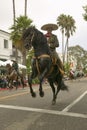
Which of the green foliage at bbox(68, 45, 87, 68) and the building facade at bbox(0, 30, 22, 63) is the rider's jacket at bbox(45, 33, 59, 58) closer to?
the building facade at bbox(0, 30, 22, 63)

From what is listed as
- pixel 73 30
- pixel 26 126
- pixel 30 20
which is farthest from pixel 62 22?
pixel 26 126

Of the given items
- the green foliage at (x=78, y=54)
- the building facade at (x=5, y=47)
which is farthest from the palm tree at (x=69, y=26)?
the green foliage at (x=78, y=54)

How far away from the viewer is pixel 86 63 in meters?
149

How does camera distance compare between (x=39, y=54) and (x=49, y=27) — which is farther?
(x=49, y=27)

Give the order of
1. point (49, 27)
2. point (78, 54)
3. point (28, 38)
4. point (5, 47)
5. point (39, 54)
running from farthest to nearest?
point (78, 54), point (5, 47), point (49, 27), point (39, 54), point (28, 38)

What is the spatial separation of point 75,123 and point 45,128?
3.06ft

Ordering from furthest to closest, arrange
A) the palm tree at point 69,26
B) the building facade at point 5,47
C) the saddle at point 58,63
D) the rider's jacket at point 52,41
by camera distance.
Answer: the palm tree at point 69,26
the building facade at point 5,47
the rider's jacket at point 52,41
the saddle at point 58,63

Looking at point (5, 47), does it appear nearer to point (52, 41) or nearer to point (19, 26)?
point (19, 26)

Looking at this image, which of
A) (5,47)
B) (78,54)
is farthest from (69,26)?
(78,54)

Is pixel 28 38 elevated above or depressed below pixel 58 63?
above

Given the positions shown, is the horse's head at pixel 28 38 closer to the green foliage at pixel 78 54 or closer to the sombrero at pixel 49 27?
the sombrero at pixel 49 27

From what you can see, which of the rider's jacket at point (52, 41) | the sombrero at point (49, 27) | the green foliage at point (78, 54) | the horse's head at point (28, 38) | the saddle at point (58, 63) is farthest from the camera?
the green foliage at point (78, 54)

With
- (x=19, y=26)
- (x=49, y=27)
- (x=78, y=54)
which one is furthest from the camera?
(x=78, y=54)

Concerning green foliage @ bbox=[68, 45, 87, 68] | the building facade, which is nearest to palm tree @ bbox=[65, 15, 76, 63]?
the building facade
